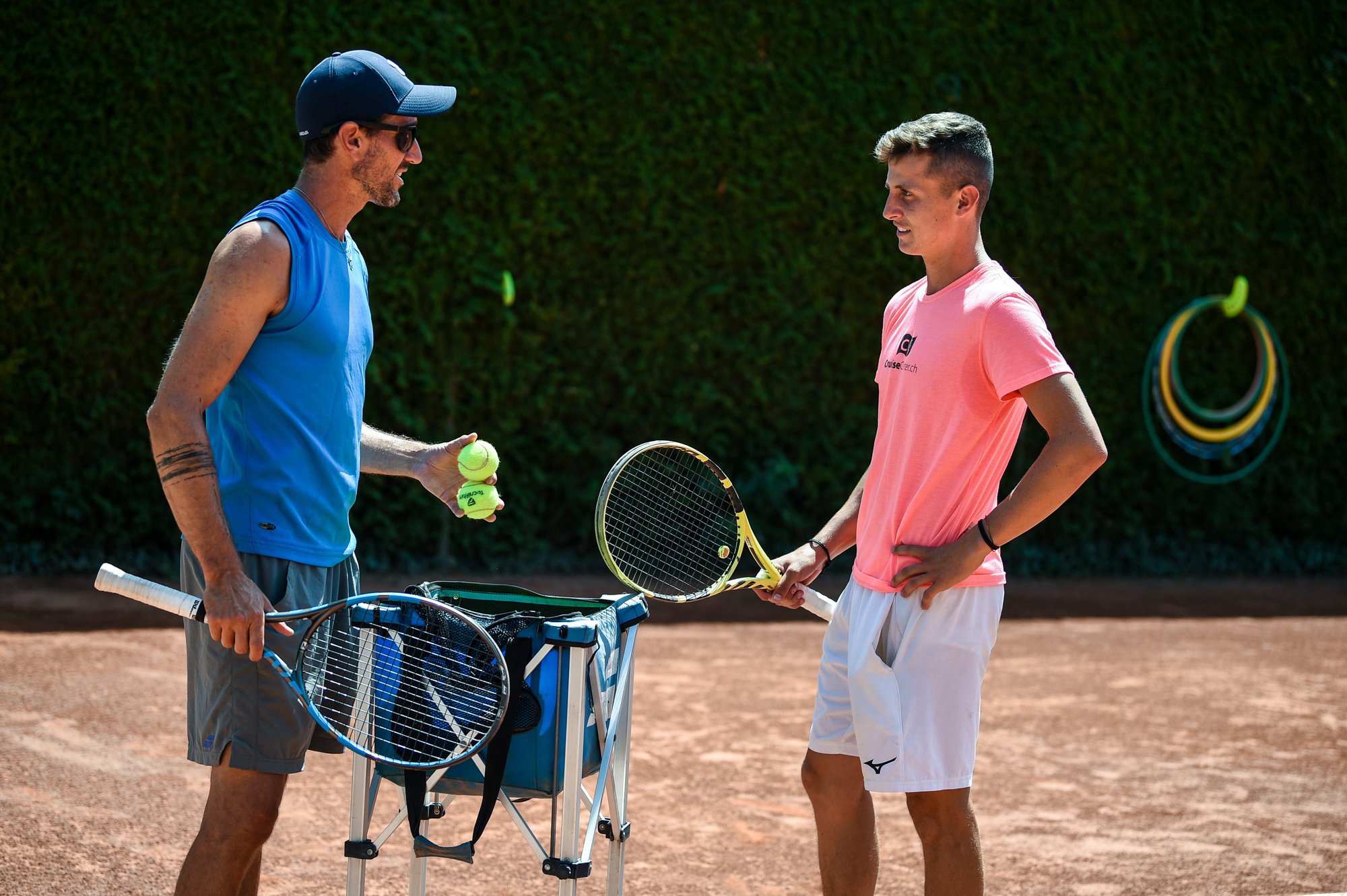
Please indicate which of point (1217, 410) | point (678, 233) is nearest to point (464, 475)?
point (678, 233)

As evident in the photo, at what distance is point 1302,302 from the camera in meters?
9.98

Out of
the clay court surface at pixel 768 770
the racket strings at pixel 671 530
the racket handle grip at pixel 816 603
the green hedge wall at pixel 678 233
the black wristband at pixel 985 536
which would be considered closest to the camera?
the black wristband at pixel 985 536

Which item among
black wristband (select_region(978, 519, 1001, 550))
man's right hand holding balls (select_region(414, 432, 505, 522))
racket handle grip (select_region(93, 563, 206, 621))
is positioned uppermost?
man's right hand holding balls (select_region(414, 432, 505, 522))

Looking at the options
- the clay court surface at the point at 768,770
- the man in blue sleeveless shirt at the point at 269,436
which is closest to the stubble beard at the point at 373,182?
the man in blue sleeveless shirt at the point at 269,436

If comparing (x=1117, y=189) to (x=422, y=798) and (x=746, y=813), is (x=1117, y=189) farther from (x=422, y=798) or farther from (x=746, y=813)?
(x=422, y=798)

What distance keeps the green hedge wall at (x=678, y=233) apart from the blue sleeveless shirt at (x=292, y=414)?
547cm

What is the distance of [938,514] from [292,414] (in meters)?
1.49

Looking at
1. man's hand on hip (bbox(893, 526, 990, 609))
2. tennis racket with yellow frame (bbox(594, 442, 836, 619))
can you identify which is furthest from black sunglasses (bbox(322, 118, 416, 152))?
man's hand on hip (bbox(893, 526, 990, 609))

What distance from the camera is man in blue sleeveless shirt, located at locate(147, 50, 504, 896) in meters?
2.76

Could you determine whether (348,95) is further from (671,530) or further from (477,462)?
(671,530)

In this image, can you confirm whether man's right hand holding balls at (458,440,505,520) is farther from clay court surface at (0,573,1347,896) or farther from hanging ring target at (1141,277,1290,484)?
hanging ring target at (1141,277,1290,484)

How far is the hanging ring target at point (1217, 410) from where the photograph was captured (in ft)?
31.7

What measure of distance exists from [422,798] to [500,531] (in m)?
6.10

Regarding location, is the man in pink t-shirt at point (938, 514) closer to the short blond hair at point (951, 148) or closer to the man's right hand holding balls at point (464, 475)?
the short blond hair at point (951, 148)
